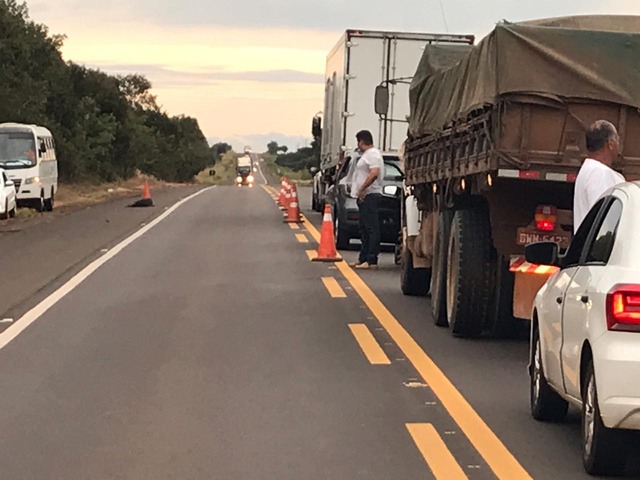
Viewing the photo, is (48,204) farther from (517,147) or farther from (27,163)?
(517,147)

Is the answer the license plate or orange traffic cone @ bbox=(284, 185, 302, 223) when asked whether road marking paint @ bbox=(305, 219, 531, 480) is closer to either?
the license plate

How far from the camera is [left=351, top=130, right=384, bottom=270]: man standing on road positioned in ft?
60.3

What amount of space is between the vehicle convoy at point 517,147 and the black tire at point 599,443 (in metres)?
3.66

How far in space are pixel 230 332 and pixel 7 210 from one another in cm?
2134

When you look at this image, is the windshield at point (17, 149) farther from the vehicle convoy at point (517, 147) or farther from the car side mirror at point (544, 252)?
the car side mirror at point (544, 252)

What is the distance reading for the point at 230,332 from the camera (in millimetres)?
12266

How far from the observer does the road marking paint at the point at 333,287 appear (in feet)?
50.4

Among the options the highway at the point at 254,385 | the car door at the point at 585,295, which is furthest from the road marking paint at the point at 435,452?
the car door at the point at 585,295

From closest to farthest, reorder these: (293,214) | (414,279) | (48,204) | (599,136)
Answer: (599,136) → (414,279) → (293,214) → (48,204)

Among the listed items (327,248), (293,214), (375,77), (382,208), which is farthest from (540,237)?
(293,214)

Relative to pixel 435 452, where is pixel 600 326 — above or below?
above

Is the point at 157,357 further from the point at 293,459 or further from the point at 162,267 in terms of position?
the point at 162,267

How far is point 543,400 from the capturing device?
8195 millimetres

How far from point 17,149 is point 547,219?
2768cm
